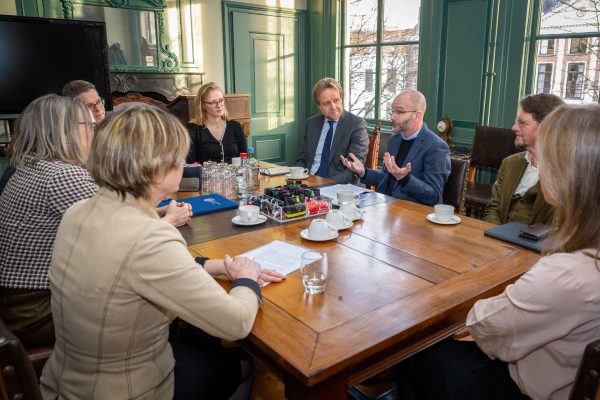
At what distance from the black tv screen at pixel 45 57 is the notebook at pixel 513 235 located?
3.59 meters

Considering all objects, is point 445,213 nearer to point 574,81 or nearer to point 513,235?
point 513,235

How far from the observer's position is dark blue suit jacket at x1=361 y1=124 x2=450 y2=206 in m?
2.47

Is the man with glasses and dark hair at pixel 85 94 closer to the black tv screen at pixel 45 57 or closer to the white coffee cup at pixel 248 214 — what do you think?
the black tv screen at pixel 45 57

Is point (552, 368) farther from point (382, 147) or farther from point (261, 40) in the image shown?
point (261, 40)

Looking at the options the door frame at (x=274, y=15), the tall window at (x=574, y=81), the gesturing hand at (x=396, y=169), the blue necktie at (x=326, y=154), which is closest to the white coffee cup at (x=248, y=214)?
the gesturing hand at (x=396, y=169)

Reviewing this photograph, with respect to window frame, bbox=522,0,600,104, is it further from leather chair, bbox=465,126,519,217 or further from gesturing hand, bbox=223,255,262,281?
gesturing hand, bbox=223,255,262,281

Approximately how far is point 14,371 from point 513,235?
1.57 meters

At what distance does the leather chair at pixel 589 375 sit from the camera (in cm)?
85

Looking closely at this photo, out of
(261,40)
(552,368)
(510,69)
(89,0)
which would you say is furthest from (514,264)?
(261,40)

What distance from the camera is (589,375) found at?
2.86 feet

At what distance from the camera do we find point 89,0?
4164mm

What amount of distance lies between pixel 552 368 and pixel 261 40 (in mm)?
4929

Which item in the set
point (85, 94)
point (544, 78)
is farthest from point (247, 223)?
point (544, 78)

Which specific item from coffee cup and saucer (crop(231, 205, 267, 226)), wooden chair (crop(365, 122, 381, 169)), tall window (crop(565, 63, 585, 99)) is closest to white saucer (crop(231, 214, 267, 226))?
coffee cup and saucer (crop(231, 205, 267, 226))
